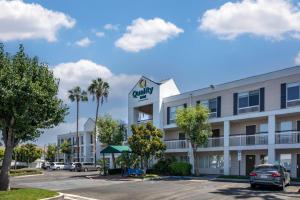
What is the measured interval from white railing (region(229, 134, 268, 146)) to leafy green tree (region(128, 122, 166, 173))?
21.0 feet

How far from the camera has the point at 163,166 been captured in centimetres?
4253

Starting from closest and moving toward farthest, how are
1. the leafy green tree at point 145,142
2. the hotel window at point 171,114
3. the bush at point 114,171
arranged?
the leafy green tree at point 145,142 < the bush at point 114,171 < the hotel window at point 171,114

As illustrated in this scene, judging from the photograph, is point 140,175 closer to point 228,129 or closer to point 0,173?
point 228,129

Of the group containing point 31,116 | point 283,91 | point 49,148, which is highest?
point 283,91

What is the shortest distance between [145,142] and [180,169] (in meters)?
4.02

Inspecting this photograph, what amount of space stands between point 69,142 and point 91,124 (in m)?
10.5

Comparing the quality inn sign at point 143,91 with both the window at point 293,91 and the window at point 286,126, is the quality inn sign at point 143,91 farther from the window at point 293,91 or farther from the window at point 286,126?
the window at point 293,91

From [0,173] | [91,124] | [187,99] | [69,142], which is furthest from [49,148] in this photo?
[0,173]

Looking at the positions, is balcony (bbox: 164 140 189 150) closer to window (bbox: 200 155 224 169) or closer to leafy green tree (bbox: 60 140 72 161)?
window (bbox: 200 155 224 169)

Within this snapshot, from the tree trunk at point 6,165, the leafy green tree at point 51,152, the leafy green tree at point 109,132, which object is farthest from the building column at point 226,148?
the leafy green tree at point 51,152

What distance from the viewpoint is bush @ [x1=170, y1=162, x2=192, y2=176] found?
4009cm

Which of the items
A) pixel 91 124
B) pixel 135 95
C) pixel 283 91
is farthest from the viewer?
pixel 91 124

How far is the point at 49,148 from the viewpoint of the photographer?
→ 337 ft

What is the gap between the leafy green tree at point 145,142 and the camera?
39.6m
